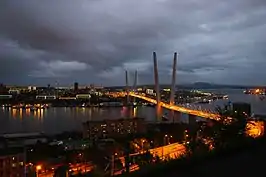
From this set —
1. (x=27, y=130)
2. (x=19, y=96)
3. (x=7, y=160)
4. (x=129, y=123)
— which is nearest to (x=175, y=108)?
(x=129, y=123)

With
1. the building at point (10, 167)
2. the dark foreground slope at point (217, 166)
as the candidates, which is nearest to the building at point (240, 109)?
the dark foreground slope at point (217, 166)

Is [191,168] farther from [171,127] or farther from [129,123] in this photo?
[129,123]

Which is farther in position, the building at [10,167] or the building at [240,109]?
the building at [10,167]

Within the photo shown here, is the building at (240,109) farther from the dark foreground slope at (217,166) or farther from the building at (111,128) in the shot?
the building at (111,128)

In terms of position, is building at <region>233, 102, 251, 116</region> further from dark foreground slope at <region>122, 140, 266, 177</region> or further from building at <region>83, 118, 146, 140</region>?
building at <region>83, 118, 146, 140</region>

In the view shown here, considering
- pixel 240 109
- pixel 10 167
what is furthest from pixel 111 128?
pixel 240 109

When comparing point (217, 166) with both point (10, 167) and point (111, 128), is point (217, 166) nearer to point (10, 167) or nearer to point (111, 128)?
point (10, 167)

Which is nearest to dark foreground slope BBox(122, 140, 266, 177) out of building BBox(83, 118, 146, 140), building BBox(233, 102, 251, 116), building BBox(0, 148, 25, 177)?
building BBox(233, 102, 251, 116)

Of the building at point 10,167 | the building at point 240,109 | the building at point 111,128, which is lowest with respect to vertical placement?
the building at point 111,128
